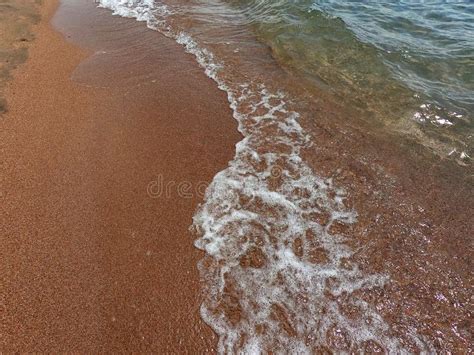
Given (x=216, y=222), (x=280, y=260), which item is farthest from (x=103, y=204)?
(x=280, y=260)

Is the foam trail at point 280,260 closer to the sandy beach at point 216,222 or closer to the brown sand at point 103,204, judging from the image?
the sandy beach at point 216,222

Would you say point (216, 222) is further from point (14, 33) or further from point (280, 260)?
point (14, 33)

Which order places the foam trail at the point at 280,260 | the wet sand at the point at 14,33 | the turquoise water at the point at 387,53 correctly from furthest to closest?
the wet sand at the point at 14,33 < the turquoise water at the point at 387,53 < the foam trail at the point at 280,260

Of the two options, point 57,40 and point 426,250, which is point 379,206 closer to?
point 426,250

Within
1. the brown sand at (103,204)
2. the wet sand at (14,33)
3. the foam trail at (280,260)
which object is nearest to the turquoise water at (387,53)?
the foam trail at (280,260)

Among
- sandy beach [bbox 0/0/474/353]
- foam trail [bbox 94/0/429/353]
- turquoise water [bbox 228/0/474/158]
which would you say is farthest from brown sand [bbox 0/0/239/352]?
turquoise water [bbox 228/0/474/158]

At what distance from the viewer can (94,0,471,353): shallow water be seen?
11.6 feet

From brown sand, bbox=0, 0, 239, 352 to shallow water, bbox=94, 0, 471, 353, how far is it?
0.35 metres

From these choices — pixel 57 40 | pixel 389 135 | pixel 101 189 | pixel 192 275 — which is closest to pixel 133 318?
pixel 192 275

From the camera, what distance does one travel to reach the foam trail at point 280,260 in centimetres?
347

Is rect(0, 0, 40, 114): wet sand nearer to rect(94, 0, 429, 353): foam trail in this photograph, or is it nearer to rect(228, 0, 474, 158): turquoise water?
rect(94, 0, 429, 353): foam trail

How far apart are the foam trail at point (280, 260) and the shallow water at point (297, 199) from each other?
0.5 inches

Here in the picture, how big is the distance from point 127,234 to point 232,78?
14.9ft

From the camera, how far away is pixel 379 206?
4785 millimetres
